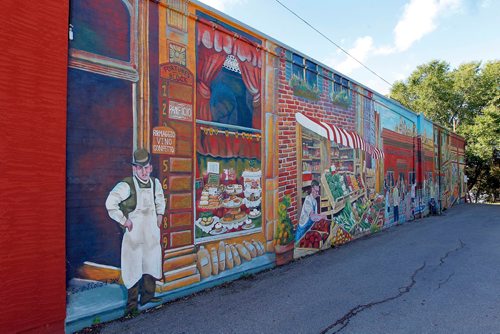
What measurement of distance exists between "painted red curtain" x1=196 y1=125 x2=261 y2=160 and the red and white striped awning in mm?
1779

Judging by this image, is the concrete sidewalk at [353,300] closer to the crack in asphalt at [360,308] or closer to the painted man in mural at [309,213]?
the crack in asphalt at [360,308]

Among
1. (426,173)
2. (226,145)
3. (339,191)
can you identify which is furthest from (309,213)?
(426,173)

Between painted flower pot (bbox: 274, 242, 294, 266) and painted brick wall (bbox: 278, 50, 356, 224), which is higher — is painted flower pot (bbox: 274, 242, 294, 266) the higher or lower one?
the lower one

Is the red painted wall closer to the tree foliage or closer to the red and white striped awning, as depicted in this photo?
the red and white striped awning

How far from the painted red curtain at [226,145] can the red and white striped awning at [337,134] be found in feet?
5.84

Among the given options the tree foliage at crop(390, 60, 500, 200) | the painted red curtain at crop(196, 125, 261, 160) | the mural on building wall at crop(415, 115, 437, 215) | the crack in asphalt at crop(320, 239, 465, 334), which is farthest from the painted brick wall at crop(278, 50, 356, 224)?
the tree foliage at crop(390, 60, 500, 200)

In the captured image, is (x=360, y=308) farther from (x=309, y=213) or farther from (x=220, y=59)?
(x=220, y=59)

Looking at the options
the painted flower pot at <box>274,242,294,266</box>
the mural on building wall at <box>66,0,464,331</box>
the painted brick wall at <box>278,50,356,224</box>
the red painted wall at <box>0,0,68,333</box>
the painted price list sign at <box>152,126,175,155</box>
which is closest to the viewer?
the red painted wall at <box>0,0,68,333</box>

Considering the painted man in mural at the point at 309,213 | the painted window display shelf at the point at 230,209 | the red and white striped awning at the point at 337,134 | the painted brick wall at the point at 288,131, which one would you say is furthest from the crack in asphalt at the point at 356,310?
the red and white striped awning at the point at 337,134

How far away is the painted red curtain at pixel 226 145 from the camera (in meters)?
5.34

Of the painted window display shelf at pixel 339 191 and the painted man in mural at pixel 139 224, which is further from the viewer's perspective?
the painted window display shelf at pixel 339 191

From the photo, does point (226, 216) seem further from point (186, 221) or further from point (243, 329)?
point (243, 329)

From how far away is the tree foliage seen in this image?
25062 millimetres

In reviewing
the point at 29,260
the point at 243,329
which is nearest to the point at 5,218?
the point at 29,260
